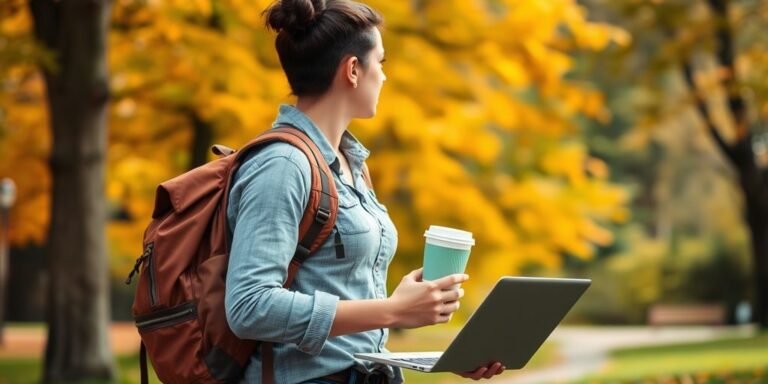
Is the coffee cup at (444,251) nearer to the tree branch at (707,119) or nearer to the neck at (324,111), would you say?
the neck at (324,111)

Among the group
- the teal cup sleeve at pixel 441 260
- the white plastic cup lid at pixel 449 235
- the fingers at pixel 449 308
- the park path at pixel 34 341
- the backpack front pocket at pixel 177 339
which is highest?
the white plastic cup lid at pixel 449 235

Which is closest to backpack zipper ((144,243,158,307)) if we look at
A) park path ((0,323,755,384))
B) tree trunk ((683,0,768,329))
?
park path ((0,323,755,384))

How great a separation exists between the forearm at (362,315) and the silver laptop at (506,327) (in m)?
0.13

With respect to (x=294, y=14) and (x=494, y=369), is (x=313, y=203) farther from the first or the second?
(x=494, y=369)

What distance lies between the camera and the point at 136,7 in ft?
46.3

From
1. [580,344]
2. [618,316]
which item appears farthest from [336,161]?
[618,316]

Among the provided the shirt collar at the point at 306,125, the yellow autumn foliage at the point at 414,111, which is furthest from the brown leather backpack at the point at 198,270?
the yellow autumn foliage at the point at 414,111

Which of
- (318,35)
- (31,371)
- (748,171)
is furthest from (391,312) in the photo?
(748,171)

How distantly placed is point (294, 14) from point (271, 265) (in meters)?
0.55

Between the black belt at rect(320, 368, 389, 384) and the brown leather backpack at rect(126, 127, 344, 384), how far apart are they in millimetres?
201

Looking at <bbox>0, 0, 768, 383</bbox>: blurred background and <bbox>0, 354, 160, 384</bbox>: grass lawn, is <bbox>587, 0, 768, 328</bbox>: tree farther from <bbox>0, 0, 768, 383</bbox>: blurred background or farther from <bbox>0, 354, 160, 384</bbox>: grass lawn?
<bbox>0, 354, 160, 384</bbox>: grass lawn

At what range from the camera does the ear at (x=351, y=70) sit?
2.90m

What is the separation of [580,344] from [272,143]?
24158mm

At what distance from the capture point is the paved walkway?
1744cm
